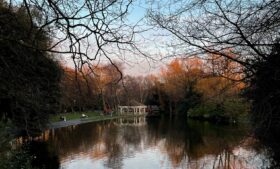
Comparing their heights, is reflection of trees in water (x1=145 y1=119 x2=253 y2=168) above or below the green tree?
below

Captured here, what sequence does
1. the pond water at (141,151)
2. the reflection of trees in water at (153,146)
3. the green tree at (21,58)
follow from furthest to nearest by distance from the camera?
the reflection of trees in water at (153,146) → the pond water at (141,151) → the green tree at (21,58)

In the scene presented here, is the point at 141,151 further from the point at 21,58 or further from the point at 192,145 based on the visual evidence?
the point at 21,58

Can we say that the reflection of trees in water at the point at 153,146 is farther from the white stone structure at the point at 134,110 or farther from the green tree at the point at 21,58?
the white stone structure at the point at 134,110

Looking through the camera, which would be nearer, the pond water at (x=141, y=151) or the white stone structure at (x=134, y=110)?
the pond water at (x=141, y=151)

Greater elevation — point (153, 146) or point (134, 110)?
point (134, 110)

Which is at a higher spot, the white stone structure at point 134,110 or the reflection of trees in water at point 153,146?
the white stone structure at point 134,110

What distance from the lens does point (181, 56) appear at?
455 centimetres

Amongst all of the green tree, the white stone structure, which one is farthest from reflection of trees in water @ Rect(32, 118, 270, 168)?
the white stone structure

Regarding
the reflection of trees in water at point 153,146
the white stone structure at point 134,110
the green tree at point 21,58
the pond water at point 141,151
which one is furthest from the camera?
the white stone structure at point 134,110

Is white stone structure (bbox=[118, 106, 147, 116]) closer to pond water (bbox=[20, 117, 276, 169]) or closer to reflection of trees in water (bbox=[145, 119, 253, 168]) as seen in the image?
reflection of trees in water (bbox=[145, 119, 253, 168])

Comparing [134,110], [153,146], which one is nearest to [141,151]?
[153,146]

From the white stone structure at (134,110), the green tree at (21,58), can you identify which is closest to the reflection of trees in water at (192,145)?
the green tree at (21,58)

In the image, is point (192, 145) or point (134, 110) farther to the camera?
point (134, 110)

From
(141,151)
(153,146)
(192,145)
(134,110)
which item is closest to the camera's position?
(141,151)
